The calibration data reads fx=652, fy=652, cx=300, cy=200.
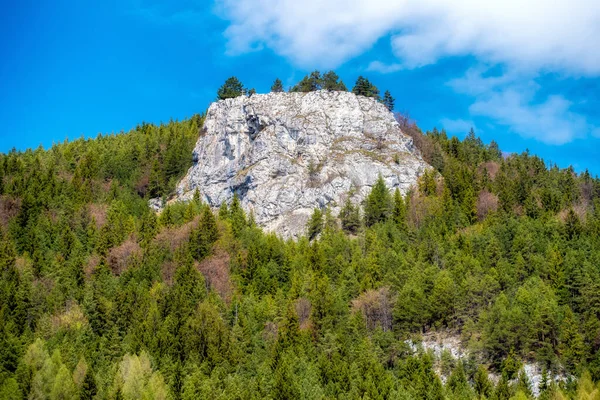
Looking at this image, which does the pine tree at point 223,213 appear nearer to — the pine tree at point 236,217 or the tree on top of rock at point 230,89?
the pine tree at point 236,217

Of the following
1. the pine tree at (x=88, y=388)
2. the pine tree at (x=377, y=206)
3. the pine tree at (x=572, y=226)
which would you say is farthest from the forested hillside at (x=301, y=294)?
the pine tree at (x=377, y=206)

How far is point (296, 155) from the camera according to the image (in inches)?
5246

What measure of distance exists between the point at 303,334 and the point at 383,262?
20.3 metres

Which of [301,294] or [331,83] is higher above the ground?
[331,83]

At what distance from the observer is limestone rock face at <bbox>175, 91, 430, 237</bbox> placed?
125m

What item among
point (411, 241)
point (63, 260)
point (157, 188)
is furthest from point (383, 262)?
point (157, 188)

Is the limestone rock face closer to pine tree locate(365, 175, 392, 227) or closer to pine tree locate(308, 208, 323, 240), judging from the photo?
pine tree locate(308, 208, 323, 240)

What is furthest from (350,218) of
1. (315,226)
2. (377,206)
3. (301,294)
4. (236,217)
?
(301,294)

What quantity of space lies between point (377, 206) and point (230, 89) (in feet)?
187

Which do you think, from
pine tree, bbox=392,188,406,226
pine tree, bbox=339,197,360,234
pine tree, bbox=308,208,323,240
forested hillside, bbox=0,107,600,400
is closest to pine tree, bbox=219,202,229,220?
forested hillside, bbox=0,107,600,400

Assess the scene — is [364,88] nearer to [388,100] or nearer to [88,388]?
[388,100]

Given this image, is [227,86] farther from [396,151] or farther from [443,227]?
[443,227]

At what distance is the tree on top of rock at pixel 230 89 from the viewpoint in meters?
155

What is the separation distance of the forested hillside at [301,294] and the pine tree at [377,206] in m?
0.37
